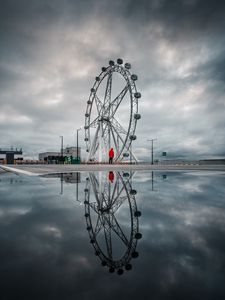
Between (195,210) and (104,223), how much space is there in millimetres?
2147

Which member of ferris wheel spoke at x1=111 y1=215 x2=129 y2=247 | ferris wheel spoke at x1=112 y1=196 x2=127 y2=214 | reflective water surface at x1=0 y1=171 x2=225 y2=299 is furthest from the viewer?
ferris wheel spoke at x1=112 y1=196 x2=127 y2=214

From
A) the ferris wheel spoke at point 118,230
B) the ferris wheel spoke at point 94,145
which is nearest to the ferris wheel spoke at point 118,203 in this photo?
the ferris wheel spoke at point 118,230

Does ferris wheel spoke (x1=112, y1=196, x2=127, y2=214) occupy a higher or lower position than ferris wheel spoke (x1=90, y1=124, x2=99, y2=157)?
lower

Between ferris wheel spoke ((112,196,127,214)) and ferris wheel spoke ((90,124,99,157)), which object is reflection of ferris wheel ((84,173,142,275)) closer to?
ferris wheel spoke ((112,196,127,214))

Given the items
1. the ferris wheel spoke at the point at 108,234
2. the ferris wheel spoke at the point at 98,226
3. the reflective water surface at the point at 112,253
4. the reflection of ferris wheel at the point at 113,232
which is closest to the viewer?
the reflective water surface at the point at 112,253

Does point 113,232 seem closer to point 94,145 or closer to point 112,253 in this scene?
point 112,253

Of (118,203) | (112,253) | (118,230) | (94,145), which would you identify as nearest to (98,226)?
(118,230)

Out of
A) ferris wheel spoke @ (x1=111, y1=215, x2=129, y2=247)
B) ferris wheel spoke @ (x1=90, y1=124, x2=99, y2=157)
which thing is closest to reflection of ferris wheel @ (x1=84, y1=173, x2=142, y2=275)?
ferris wheel spoke @ (x1=111, y1=215, x2=129, y2=247)

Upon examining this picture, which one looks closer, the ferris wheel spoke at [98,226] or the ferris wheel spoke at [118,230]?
the ferris wheel spoke at [118,230]

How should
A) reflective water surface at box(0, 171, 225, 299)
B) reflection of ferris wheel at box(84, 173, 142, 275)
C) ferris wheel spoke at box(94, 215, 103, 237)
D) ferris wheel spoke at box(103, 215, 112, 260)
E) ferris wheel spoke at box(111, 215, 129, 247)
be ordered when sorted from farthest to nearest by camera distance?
ferris wheel spoke at box(94, 215, 103, 237) → ferris wheel spoke at box(111, 215, 129, 247) → ferris wheel spoke at box(103, 215, 112, 260) → reflection of ferris wheel at box(84, 173, 142, 275) → reflective water surface at box(0, 171, 225, 299)

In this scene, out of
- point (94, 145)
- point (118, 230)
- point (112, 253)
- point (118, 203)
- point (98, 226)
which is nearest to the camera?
point (112, 253)

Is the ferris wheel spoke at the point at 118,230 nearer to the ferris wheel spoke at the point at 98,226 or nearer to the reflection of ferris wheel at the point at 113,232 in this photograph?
the reflection of ferris wheel at the point at 113,232

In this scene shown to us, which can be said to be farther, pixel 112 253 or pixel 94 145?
pixel 94 145

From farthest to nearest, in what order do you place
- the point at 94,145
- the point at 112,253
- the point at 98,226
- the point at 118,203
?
the point at 94,145 < the point at 118,203 < the point at 98,226 < the point at 112,253
